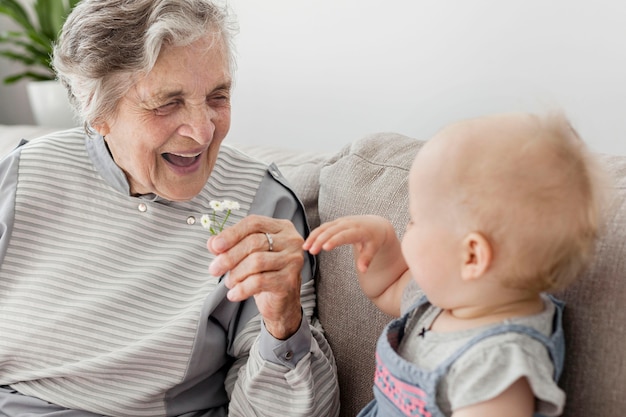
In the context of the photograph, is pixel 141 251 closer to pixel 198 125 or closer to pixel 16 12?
pixel 198 125

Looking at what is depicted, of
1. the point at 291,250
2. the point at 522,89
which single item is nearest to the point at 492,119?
the point at 291,250

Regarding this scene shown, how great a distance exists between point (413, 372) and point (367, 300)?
420mm

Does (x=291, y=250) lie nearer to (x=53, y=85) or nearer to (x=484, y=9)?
(x=484, y=9)

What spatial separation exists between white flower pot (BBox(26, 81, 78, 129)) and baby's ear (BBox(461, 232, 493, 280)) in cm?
210

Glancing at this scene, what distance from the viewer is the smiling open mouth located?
1426 mm

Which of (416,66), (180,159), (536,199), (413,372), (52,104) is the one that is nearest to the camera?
(536,199)

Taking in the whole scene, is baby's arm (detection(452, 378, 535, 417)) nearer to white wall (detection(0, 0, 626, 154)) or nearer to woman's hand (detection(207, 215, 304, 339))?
woman's hand (detection(207, 215, 304, 339))

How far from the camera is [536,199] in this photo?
0.88 metres

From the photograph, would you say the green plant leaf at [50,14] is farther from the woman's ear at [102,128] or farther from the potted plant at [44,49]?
the woman's ear at [102,128]

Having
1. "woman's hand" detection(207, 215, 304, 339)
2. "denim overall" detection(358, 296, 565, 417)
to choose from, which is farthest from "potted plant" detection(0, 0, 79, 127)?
"denim overall" detection(358, 296, 565, 417)

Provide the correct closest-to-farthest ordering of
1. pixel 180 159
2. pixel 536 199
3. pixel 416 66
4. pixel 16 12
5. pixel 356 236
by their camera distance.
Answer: pixel 536 199, pixel 356 236, pixel 180 159, pixel 416 66, pixel 16 12

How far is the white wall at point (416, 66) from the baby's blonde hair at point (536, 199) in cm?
35

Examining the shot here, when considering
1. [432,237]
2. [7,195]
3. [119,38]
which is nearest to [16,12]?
[7,195]

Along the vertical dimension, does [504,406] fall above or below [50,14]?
below
